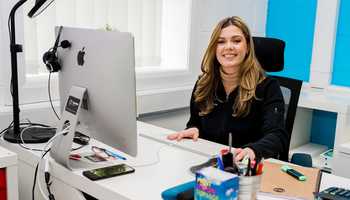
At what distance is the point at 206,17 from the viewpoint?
118 inches

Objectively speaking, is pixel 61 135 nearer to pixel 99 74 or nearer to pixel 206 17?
pixel 99 74

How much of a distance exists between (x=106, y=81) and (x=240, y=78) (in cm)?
85

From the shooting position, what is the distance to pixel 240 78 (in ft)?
6.61

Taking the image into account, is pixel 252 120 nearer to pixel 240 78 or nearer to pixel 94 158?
pixel 240 78

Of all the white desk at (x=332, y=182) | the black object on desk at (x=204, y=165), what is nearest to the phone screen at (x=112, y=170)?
the black object on desk at (x=204, y=165)

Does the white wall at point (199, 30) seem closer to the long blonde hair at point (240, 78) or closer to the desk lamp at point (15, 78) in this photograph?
the long blonde hair at point (240, 78)

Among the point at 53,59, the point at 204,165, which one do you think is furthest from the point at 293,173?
the point at 53,59

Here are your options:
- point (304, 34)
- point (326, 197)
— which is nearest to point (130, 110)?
point (326, 197)

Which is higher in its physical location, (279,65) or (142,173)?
(279,65)

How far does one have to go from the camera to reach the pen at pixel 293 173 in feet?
4.72

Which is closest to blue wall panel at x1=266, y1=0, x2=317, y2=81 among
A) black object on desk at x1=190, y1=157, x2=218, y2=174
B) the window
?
the window

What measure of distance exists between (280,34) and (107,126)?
2361 mm

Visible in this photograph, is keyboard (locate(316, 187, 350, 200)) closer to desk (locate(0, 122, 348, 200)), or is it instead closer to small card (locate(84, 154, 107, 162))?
desk (locate(0, 122, 348, 200))

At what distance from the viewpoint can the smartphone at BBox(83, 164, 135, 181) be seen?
1.40 metres
